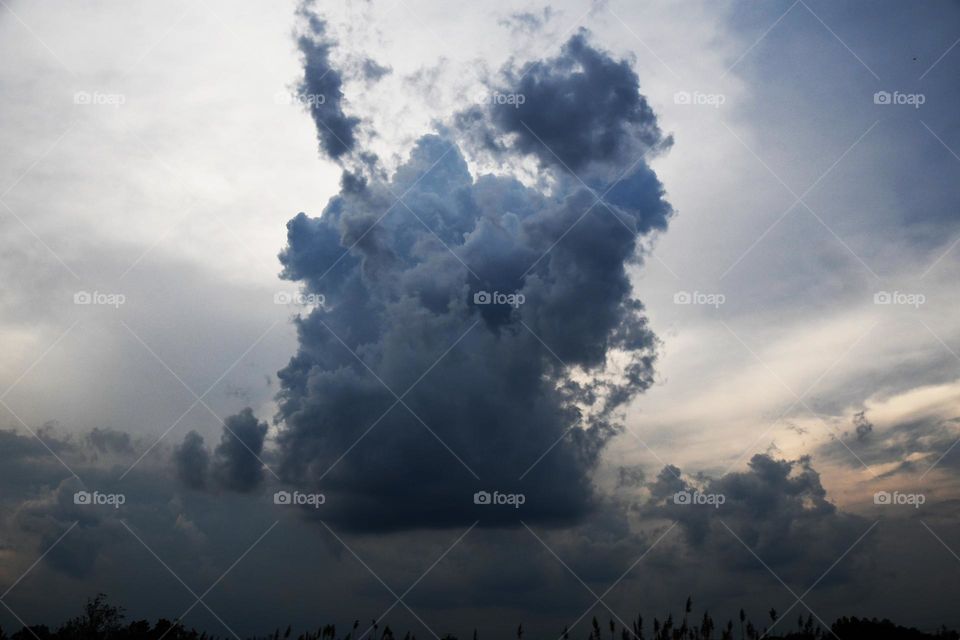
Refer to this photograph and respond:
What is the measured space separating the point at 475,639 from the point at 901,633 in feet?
299

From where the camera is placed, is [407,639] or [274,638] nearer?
[274,638]

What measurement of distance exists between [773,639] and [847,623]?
3816cm

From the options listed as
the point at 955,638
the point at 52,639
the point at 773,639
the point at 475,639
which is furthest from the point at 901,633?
the point at 52,639

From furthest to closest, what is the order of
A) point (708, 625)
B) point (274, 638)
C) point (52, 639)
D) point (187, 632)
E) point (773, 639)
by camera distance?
1. point (187, 632)
2. point (52, 639)
3. point (773, 639)
4. point (274, 638)
5. point (708, 625)

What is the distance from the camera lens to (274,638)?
118062 mm

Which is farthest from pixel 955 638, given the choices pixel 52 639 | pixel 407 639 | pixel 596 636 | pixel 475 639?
pixel 52 639

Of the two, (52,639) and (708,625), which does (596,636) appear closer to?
(708,625)

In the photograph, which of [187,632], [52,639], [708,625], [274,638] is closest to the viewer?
[708,625]

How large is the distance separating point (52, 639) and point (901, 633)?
540 ft

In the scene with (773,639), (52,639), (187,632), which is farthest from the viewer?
(187,632)

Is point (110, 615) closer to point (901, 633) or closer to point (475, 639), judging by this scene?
point (475, 639)

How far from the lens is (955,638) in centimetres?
12369

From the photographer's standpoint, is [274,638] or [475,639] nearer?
[475,639]

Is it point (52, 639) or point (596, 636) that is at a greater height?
point (596, 636)
